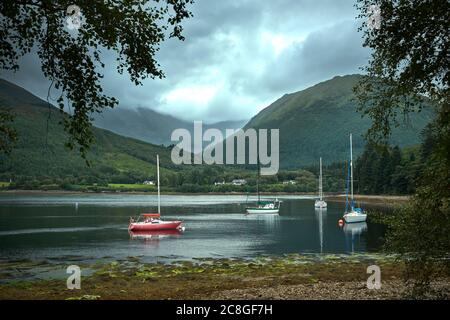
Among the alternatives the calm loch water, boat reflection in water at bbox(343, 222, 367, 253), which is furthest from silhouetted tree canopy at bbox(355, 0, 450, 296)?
boat reflection in water at bbox(343, 222, 367, 253)

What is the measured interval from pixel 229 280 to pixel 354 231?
5614cm

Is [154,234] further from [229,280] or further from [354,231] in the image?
[229,280]

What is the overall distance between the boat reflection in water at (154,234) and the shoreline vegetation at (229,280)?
2588 centimetres

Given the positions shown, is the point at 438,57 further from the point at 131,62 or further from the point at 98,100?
the point at 98,100

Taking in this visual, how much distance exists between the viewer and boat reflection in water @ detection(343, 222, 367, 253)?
2779 inches

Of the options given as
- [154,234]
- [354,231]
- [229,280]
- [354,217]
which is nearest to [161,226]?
[154,234]

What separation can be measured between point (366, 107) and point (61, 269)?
34.4 meters

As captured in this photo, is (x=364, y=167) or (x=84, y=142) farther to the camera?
(x=364, y=167)

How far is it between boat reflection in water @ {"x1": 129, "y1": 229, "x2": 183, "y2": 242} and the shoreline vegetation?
25875mm

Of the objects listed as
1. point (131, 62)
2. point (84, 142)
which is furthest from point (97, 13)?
point (84, 142)

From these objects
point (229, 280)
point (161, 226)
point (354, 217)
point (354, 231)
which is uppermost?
point (229, 280)

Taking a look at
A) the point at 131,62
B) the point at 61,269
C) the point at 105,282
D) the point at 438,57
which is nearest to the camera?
the point at 131,62

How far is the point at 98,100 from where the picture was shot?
12.9 m

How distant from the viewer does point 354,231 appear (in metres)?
83.4
